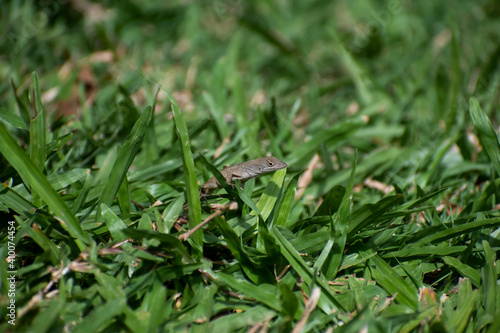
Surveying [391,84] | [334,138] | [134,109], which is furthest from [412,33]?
[134,109]

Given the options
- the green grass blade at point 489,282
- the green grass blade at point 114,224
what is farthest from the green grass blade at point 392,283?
the green grass blade at point 114,224

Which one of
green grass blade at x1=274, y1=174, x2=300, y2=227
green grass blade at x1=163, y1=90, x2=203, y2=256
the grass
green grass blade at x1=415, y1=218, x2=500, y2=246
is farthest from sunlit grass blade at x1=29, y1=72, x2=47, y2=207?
green grass blade at x1=415, y1=218, x2=500, y2=246

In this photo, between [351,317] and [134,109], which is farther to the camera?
[134,109]

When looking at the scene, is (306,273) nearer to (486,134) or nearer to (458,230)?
(458,230)

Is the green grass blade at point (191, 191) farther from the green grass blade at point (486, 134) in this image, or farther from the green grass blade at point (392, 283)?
the green grass blade at point (486, 134)

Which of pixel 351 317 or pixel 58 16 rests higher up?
pixel 58 16

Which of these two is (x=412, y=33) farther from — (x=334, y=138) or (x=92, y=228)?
(x=92, y=228)

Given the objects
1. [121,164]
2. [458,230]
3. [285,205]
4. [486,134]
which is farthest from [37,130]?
[486,134]

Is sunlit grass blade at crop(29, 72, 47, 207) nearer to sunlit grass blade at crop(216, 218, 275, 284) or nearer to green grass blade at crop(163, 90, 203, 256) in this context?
green grass blade at crop(163, 90, 203, 256)
